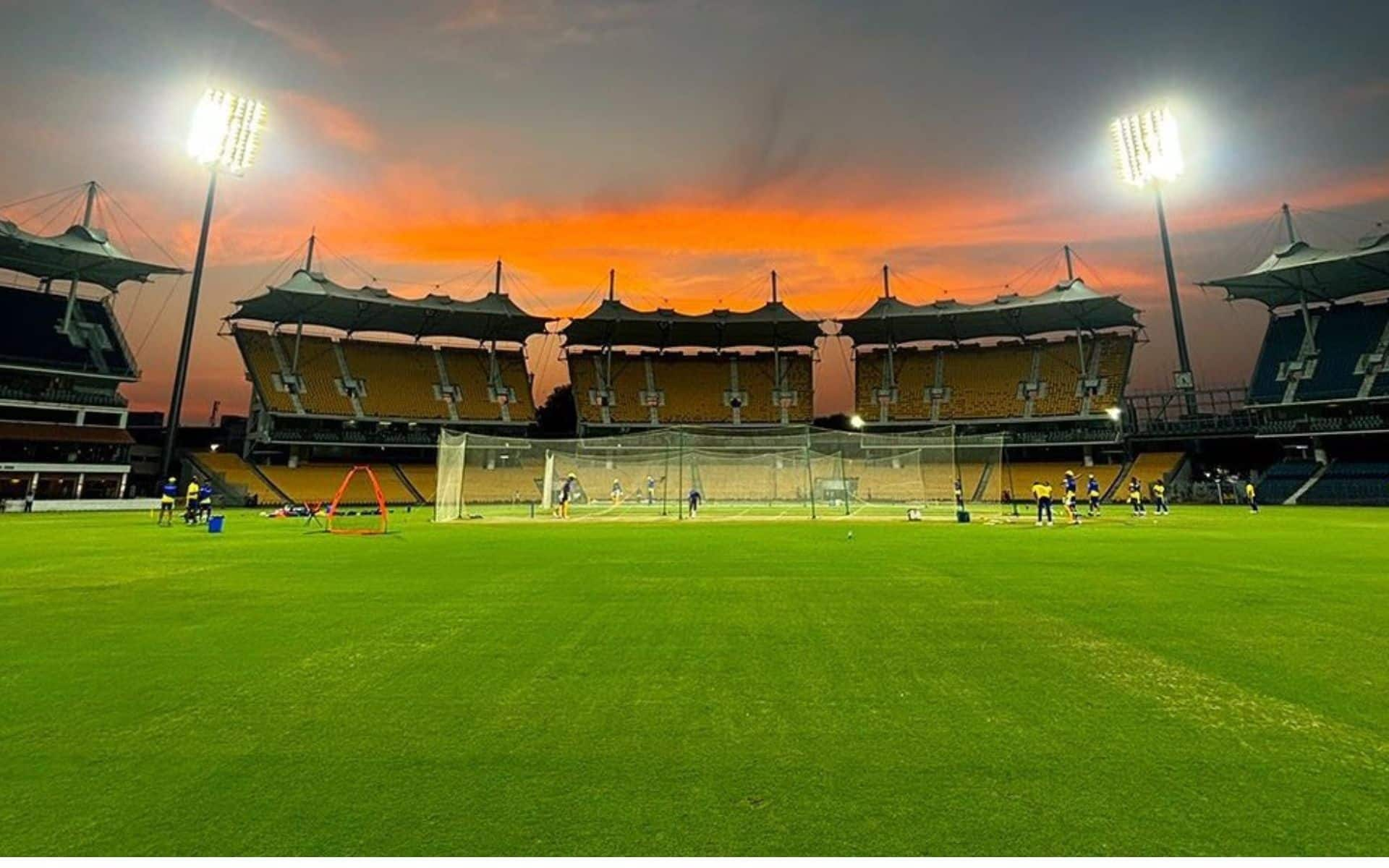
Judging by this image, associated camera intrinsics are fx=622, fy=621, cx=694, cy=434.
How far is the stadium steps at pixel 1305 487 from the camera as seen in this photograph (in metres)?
36.2

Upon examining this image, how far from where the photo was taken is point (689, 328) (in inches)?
2051

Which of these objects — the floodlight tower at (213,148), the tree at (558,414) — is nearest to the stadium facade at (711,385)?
the floodlight tower at (213,148)

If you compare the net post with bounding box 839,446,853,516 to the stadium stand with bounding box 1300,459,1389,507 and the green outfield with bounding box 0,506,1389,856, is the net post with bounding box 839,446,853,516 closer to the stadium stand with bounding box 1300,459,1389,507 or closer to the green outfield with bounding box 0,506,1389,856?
the green outfield with bounding box 0,506,1389,856

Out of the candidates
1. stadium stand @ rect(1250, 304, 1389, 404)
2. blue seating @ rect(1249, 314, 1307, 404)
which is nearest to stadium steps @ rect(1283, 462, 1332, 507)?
stadium stand @ rect(1250, 304, 1389, 404)

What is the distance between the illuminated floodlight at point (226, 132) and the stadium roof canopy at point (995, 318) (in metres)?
41.4

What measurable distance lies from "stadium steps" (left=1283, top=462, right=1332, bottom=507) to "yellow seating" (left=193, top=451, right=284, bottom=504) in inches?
2380

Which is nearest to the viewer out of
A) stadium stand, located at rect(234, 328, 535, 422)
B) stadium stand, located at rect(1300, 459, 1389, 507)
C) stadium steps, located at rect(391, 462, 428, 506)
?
stadium stand, located at rect(1300, 459, 1389, 507)

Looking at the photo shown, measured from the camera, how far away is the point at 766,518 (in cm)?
2445

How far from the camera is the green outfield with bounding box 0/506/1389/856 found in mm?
2445

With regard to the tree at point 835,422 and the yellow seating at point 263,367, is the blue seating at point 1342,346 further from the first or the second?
the yellow seating at point 263,367

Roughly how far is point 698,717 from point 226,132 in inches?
1784

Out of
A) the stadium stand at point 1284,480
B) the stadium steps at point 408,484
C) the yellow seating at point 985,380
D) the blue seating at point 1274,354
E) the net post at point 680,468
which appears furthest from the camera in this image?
the yellow seating at point 985,380

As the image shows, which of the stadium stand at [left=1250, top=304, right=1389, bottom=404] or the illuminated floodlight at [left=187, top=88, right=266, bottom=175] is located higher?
the illuminated floodlight at [left=187, top=88, right=266, bottom=175]

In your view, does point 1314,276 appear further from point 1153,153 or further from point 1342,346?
point 1153,153
